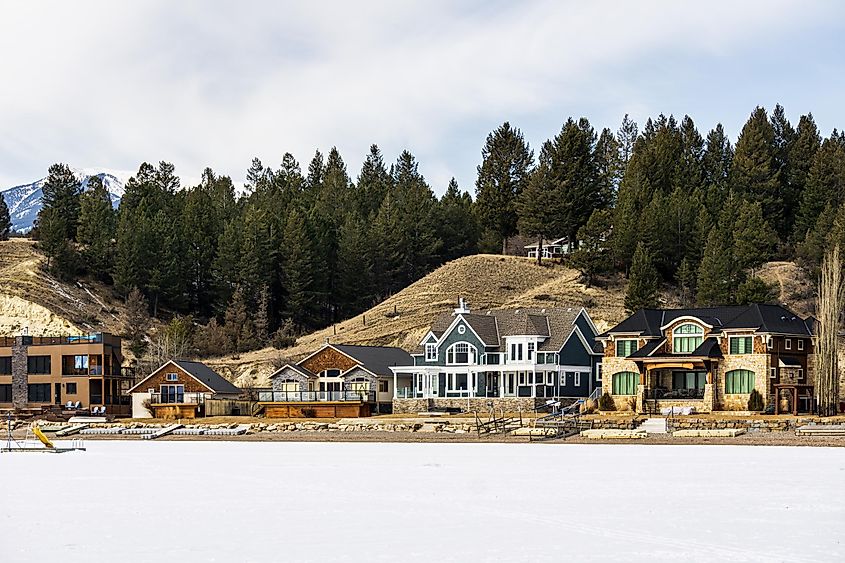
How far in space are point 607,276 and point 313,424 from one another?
40552mm

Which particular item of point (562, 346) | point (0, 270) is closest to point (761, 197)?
point (562, 346)

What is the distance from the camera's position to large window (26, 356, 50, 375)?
2916 inches

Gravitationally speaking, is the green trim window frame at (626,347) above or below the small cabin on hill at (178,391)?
above

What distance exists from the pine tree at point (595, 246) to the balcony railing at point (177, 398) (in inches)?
1363

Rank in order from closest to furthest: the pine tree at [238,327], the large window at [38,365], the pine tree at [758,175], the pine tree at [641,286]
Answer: the large window at [38,365]
the pine tree at [641,286]
the pine tree at [238,327]
the pine tree at [758,175]

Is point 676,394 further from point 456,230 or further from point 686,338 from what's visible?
point 456,230

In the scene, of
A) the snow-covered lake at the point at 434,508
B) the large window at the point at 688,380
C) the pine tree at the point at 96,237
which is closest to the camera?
the snow-covered lake at the point at 434,508

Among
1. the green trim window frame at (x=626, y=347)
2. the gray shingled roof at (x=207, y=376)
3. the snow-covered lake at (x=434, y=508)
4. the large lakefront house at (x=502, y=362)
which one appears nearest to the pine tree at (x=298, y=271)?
the gray shingled roof at (x=207, y=376)

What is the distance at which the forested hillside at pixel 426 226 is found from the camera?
90.6m

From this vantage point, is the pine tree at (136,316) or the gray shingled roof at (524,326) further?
the pine tree at (136,316)

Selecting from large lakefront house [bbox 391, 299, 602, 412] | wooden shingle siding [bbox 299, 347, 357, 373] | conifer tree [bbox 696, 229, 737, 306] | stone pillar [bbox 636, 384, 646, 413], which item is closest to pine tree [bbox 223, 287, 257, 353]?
wooden shingle siding [bbox 299, 347, 357, 373]

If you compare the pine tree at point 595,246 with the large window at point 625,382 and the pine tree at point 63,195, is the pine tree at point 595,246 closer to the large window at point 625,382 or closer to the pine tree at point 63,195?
the large window at point 625,382

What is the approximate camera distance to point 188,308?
10325 cm

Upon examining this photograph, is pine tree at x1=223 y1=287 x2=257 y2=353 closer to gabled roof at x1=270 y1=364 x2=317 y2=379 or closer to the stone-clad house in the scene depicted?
gabled roof at x1=270 y1=364 x2=317 y2=379
